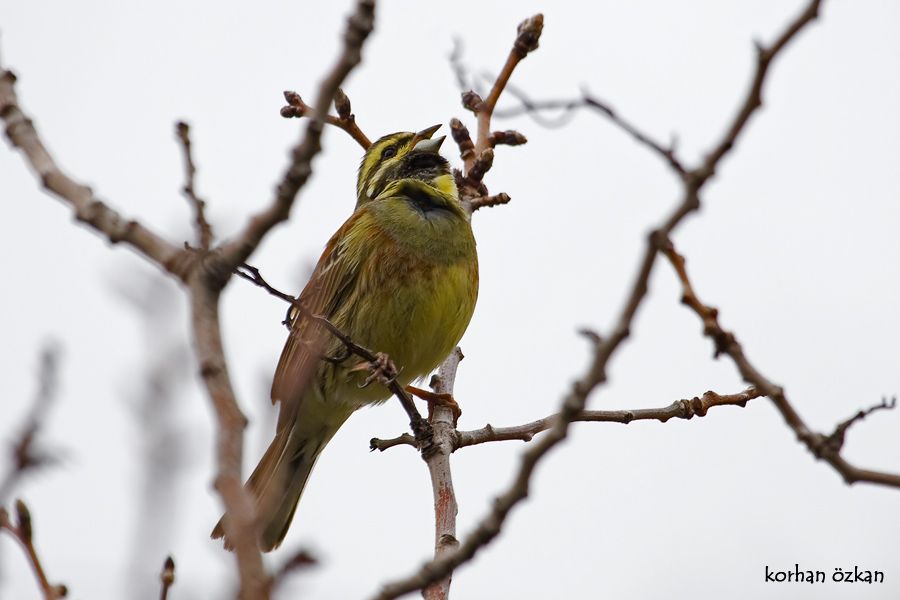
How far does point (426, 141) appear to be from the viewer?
759cm

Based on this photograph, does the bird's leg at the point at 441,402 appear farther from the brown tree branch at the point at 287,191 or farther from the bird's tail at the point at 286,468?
the brown tree branch at the point at 287,191

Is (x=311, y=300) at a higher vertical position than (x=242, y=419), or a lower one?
higher

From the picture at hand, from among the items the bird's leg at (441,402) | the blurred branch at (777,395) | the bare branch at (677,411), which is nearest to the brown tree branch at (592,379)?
the blurred branch at (777,395)

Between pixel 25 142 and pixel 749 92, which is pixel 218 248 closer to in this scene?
pixel 25 142

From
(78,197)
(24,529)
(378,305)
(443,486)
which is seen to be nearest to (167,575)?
(24,529)

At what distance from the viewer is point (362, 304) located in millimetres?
6598

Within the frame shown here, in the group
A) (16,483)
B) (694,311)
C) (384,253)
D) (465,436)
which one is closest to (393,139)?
(384,253)

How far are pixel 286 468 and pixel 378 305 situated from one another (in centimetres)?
132

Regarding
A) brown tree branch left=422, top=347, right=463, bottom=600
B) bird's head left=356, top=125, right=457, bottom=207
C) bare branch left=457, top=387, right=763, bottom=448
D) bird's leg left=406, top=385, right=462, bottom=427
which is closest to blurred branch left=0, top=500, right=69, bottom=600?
brown tree branch left=422, top=347, right=463, bottom=600

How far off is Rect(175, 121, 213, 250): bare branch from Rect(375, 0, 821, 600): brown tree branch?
0.78 m

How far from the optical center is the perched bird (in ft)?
21.2

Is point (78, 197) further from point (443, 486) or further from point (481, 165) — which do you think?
point (481, 165)

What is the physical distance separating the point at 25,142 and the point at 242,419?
98cm

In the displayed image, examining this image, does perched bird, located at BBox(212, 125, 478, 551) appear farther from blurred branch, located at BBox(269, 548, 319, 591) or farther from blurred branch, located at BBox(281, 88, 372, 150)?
blurred branch, located at BBox(269, 548, 319, 591)
